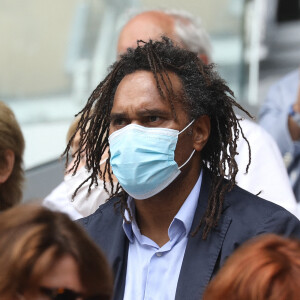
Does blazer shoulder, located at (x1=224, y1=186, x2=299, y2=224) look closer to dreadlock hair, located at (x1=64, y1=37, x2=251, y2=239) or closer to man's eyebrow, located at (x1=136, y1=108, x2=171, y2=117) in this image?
dreadlock hair, located at (x1=64, y1=37, x2=251, y2=239)

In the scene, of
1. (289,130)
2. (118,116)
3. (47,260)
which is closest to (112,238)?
(118,116)

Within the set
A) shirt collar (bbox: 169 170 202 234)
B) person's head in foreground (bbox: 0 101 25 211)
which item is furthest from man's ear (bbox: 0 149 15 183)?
shirt collar (bbox: 169 170 202 234)

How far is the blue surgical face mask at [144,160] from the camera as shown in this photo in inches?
119

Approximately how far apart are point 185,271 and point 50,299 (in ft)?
3.57

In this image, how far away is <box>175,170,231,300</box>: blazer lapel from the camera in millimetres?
2883

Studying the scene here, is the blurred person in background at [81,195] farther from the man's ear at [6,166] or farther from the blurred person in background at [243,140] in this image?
the blurred person in background at [243,140]

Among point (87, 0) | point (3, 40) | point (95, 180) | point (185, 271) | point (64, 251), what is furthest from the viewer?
point (87, 0)

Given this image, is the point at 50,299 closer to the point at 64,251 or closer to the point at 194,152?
the point at 64,251

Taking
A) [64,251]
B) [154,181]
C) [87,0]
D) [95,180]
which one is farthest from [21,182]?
[87,0]

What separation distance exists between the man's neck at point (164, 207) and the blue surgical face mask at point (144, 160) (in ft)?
0.16

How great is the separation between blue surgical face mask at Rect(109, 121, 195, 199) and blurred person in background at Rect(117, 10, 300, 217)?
42 cm

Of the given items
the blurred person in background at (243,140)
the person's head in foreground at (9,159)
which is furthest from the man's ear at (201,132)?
the person's head in foreground at (9,159)

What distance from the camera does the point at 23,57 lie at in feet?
19.8

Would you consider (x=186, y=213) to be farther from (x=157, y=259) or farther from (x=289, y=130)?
(x=289, y=130)
